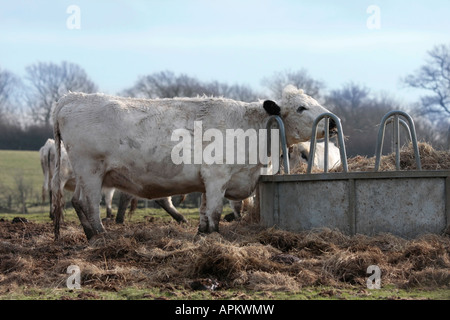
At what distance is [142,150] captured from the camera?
390 inches

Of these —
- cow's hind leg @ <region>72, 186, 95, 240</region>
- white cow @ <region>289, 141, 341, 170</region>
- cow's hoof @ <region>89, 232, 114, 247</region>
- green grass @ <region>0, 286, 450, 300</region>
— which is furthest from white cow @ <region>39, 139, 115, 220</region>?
green grass @ <region>0, 286, 450, 300</region>

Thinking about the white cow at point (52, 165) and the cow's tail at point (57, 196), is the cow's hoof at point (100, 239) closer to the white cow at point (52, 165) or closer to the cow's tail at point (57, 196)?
the cow's tail at point (57, 196)

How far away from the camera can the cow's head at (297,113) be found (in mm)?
10648

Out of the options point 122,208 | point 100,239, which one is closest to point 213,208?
point 100,239

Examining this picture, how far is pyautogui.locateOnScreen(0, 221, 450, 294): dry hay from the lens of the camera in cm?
673

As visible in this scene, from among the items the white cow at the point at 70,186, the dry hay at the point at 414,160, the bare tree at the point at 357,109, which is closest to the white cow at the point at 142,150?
the white cow at the point at 70,186

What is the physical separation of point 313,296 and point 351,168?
17.1ft

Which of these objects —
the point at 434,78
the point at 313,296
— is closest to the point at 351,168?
the point at 313,296

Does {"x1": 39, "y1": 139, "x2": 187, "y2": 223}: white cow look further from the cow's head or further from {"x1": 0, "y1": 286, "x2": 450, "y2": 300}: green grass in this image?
{"x1": 0, "y1": 286, "x2": 450, "y2": 300}: green grass

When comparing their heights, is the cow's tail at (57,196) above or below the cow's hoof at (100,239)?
above

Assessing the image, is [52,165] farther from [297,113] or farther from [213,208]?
[297,113]

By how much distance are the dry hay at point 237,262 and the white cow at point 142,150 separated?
2.95 feet

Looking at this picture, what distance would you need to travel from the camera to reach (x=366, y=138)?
29.4m

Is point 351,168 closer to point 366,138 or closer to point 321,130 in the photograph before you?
point 321,130
